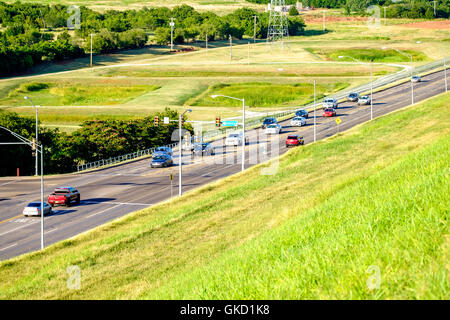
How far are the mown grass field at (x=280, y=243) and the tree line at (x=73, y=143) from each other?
29.1 m

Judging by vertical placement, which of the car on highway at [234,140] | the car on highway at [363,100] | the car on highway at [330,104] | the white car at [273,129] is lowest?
the car on highway at [234,140]

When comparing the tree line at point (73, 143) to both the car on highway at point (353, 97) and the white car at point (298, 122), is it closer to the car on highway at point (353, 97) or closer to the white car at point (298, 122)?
the white car at point (298, 122)

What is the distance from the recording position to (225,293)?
13.8m

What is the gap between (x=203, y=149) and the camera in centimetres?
6981

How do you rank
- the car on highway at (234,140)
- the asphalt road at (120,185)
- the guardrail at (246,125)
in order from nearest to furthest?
1. the asphalt road at (120,185)
2. the guardrail at (246,125)
3. the car on highway at (234,140)

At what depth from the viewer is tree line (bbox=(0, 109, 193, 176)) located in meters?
70.1

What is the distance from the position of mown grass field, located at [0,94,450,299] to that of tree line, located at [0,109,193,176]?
29092 mm

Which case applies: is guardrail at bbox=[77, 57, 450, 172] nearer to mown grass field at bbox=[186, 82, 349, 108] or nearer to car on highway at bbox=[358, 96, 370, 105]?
car on highway at bbox=[358, 96, 370, 105]

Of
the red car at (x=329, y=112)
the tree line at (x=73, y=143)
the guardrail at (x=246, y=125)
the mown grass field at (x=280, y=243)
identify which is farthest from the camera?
the red car at (x=329, y=112)

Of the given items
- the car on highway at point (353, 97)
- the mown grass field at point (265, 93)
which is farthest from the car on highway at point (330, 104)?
the mown grass field at point (265, 93)

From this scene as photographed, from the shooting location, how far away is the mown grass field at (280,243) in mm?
12492

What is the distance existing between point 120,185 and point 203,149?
52.5 feet
